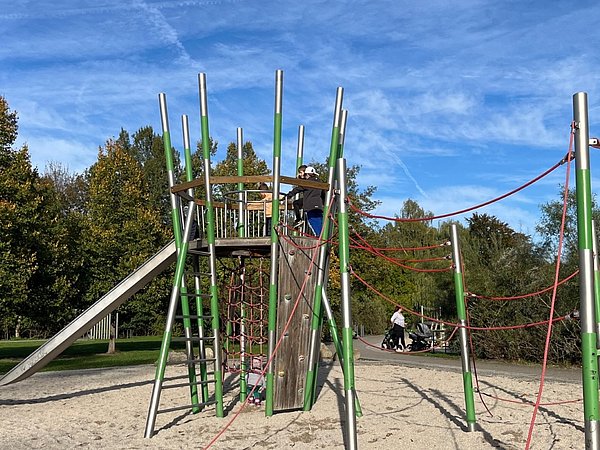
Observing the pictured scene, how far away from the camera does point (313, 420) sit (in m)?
7.39

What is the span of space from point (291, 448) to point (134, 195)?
19.0 meters

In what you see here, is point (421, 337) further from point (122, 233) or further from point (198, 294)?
point (198, 294)

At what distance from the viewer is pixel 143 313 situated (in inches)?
888

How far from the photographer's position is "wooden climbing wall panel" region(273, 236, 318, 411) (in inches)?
294

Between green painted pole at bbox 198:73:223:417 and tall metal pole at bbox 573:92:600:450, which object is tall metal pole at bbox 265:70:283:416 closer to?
green painted pole at bbox 198:73:223:417

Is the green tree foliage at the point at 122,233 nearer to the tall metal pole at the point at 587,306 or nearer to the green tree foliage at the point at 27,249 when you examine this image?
the green tree foliage at the point at 27,249

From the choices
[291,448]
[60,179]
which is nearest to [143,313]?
[291,448]

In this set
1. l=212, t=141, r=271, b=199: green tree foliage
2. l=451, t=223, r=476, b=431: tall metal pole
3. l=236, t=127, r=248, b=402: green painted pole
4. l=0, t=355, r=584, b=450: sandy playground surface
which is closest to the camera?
l=0, t=355, r=584, b=450: sandy playground surface

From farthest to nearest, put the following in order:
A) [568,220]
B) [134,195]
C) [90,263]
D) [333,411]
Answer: [134,195], [90,263], [568,220], [333,411]

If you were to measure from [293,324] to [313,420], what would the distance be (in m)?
1.14

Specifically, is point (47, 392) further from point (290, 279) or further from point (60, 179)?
point (60, 179)

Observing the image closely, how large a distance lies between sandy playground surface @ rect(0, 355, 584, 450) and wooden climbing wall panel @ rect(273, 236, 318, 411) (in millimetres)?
305

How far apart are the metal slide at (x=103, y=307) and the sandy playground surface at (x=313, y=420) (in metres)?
0.63

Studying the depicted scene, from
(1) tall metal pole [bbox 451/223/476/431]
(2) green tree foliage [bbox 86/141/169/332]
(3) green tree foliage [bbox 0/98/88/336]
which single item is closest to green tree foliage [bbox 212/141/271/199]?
(2) green tree foliage [bbox 86/141/169/332]
